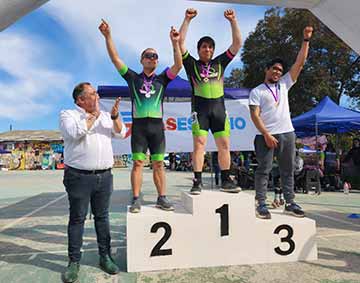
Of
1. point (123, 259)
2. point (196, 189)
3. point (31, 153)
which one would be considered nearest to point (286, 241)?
point (196, 189)

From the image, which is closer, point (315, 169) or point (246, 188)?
point (315, 169)

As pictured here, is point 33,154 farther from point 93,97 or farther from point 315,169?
point 93,97

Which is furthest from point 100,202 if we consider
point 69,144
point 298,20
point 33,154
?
point 33,154

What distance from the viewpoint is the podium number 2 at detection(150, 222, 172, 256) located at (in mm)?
2676

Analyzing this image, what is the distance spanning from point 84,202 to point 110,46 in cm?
152

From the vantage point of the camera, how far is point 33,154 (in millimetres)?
29344

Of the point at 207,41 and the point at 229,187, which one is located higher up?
the point at 207,41

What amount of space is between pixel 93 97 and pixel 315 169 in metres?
7.60

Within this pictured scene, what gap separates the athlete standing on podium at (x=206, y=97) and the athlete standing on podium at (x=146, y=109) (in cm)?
23

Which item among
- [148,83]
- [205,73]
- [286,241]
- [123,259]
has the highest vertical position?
[205,73]

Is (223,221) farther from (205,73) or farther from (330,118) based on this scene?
(330,118)

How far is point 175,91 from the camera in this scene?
5672 millimetres

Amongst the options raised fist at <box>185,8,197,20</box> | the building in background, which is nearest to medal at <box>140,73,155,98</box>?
raised fist at <box>185,8,197,20</box>

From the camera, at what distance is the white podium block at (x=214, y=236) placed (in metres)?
2.66
